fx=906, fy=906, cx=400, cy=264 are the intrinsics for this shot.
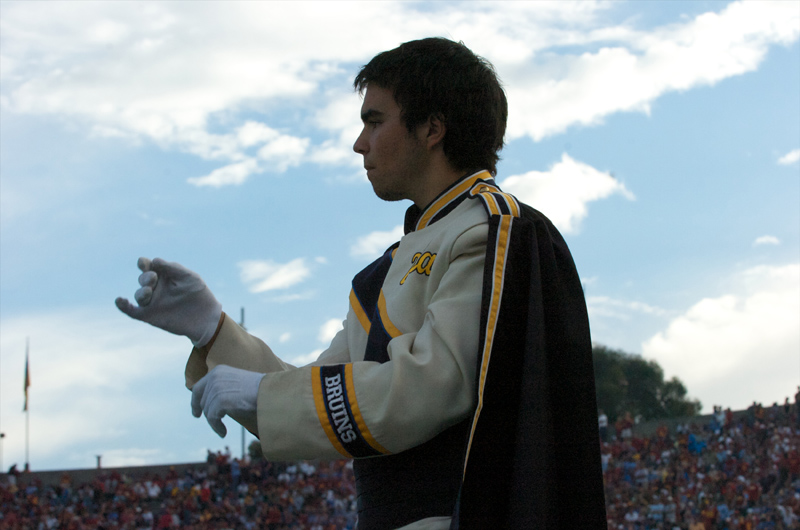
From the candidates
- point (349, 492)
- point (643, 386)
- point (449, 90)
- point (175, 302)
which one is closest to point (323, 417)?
point (175, 302)

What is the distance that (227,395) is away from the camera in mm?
2111

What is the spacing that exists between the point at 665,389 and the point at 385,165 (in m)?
56.3

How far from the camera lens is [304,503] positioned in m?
21.0

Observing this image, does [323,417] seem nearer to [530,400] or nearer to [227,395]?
[227,395]

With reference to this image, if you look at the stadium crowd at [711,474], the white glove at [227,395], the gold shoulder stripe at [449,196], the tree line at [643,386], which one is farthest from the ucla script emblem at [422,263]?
the tree line at [643,386]

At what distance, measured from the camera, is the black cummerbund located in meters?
2.18

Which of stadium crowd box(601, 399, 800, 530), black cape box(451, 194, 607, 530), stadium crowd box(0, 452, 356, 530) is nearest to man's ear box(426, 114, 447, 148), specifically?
black cape box(451, 194, 607, 530)

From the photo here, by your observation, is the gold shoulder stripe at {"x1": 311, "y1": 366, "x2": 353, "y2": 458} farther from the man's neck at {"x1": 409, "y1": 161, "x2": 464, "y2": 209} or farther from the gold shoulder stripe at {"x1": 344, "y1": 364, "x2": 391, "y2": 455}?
the man's neck at {"x1": 409, "y1": 161, "x2": 464, "y2": 209}

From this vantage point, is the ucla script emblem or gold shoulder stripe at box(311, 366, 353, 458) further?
the ucla script emblem

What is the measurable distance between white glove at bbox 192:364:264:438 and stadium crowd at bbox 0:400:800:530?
1707cm

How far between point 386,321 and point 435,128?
59 centimetres

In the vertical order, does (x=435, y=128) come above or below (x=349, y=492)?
below

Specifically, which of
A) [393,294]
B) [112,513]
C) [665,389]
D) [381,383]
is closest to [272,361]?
[393,294]

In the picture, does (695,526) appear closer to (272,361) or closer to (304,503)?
(304,503)
